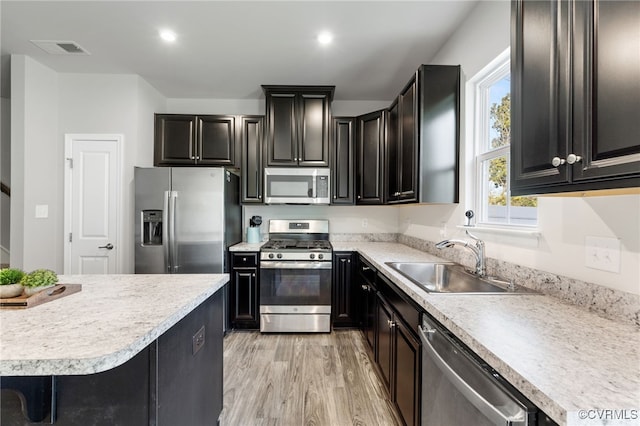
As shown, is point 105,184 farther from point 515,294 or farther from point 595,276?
point 595,276

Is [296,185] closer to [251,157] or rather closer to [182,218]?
[251,157]

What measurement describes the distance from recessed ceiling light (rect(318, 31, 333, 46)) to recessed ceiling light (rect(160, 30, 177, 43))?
1.22 meters

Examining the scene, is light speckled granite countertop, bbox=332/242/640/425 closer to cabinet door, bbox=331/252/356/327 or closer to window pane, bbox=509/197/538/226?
window pane, bbox=509/197/538/226

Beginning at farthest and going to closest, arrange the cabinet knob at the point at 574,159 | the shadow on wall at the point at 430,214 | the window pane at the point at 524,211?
1. the shadow on wall at the point at 430,214
2. the window pane at the point at 524,211
3. the cabinet knob at the point at 574,159

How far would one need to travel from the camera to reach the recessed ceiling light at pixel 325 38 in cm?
228

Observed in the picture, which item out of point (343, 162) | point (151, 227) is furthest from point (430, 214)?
point (151, 227)

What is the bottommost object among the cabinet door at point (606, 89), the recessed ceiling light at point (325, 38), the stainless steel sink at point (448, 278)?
the stainless steel sink at point (448, 278)

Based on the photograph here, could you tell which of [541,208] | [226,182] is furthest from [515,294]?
[226,182]

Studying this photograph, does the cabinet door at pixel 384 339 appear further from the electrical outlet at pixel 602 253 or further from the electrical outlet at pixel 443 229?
the electrical outlet at pixel 602 253

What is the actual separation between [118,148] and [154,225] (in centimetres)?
94

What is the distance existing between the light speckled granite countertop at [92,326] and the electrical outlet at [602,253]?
161 cm

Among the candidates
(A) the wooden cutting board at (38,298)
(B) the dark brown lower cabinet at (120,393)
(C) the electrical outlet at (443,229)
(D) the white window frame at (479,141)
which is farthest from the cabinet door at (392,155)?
(A) the wooden cutting board at (38,298)

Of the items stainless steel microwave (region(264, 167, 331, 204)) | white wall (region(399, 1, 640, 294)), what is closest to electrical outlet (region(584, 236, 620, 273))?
white wall (region(399, 1, 640, 294))

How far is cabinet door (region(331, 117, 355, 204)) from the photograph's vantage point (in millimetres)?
3314
